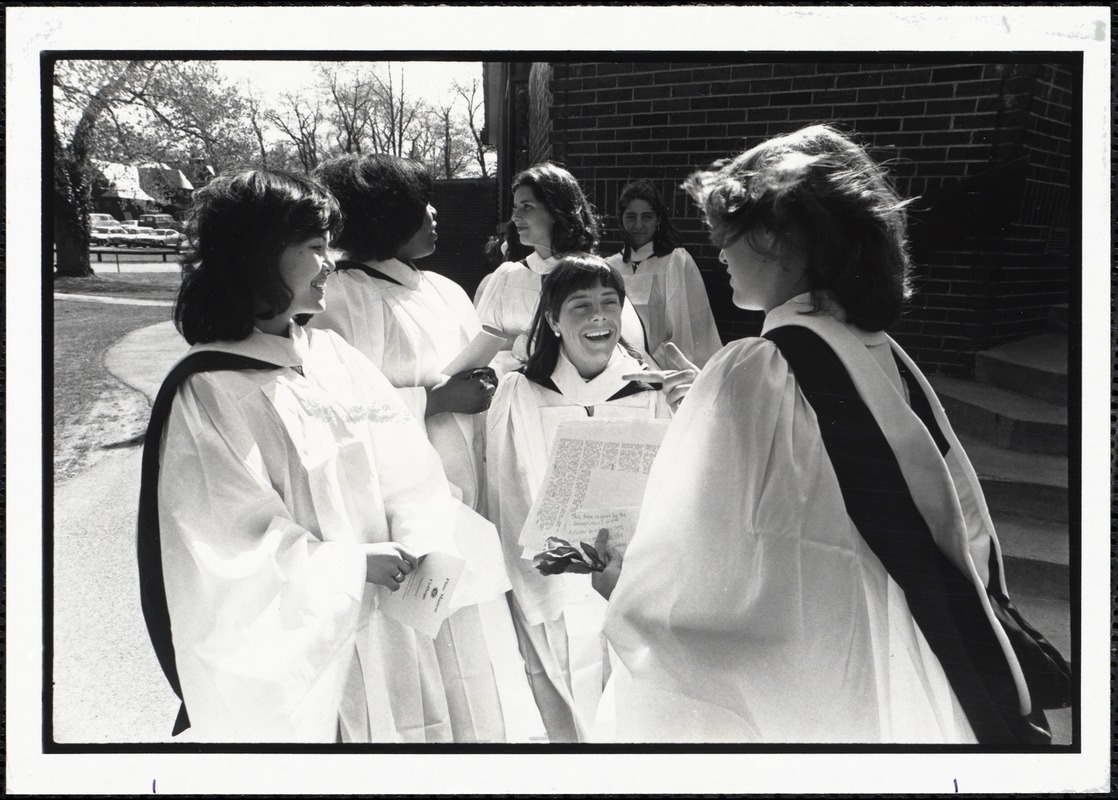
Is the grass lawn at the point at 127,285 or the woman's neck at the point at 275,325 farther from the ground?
the grass lawn at the point at 127,285

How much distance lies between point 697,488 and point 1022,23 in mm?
1580

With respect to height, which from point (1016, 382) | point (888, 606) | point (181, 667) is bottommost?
point (181, 667)

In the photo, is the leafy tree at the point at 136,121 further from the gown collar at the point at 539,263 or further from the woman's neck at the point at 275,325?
the gown collar at the point at 539,263

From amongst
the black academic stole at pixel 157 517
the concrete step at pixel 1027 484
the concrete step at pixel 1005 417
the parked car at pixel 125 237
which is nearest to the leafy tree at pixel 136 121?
the parked car at pixel 125 237

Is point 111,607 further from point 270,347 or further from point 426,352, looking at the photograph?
point 426,352

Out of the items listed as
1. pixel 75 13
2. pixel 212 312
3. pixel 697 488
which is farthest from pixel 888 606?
pixel 75 13

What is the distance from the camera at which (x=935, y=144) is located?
8.13 feet

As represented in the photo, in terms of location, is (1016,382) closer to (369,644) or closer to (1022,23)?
(1022,23)

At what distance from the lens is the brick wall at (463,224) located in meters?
2.62

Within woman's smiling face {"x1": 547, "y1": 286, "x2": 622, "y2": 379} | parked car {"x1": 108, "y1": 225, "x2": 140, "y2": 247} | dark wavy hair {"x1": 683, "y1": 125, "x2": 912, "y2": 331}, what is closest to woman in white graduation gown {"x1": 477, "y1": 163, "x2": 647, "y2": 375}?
woman's smiling face {"x1": 547, "y1": 286, "x2": 622, "y2": 379}

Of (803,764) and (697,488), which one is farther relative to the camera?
(803,764)

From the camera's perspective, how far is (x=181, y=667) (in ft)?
7.44

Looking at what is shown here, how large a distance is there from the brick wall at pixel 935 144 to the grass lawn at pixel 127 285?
1.22 m

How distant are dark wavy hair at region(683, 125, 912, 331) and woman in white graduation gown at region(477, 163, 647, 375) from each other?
0.61 metres
